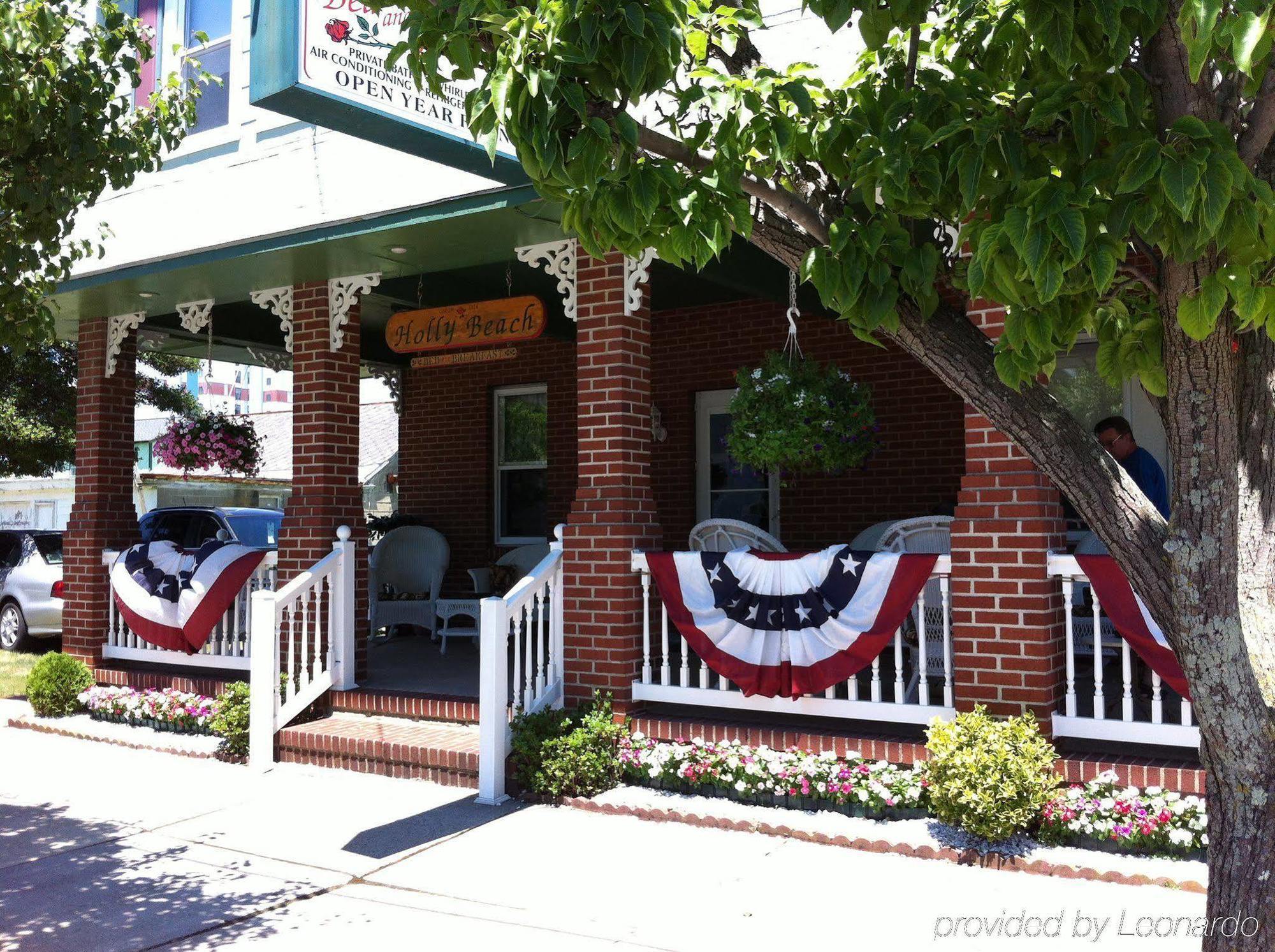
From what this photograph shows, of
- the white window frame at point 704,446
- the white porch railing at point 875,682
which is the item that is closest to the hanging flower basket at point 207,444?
the white window frame at point 704,446

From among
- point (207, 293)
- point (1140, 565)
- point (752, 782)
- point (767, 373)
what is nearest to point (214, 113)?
point (207, 293)

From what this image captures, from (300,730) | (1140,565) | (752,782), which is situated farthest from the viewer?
(300,730)

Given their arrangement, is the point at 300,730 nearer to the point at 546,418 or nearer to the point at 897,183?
the point at 546,418

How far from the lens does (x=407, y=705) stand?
7.82 metres

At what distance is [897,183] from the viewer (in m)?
2.66

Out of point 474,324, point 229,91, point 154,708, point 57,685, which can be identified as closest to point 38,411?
point 57,685

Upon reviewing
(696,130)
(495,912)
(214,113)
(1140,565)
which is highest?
(214,113)

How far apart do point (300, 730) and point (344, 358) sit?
2871 millimetres

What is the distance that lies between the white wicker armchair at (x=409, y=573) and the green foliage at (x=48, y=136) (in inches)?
202

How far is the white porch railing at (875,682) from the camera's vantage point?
5973mm

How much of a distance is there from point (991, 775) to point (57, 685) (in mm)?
7746

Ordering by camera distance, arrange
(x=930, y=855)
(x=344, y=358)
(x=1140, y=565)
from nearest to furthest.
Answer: (x=1140, y=565) < (x=930, y=855) < (x=344, y=358)

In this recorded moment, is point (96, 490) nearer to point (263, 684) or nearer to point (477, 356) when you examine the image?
point (263, 684)

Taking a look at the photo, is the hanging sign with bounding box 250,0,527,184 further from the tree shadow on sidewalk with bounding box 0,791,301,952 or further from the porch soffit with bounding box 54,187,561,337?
the tree shadow on sidewalk with bounding box 0,791,301,952
